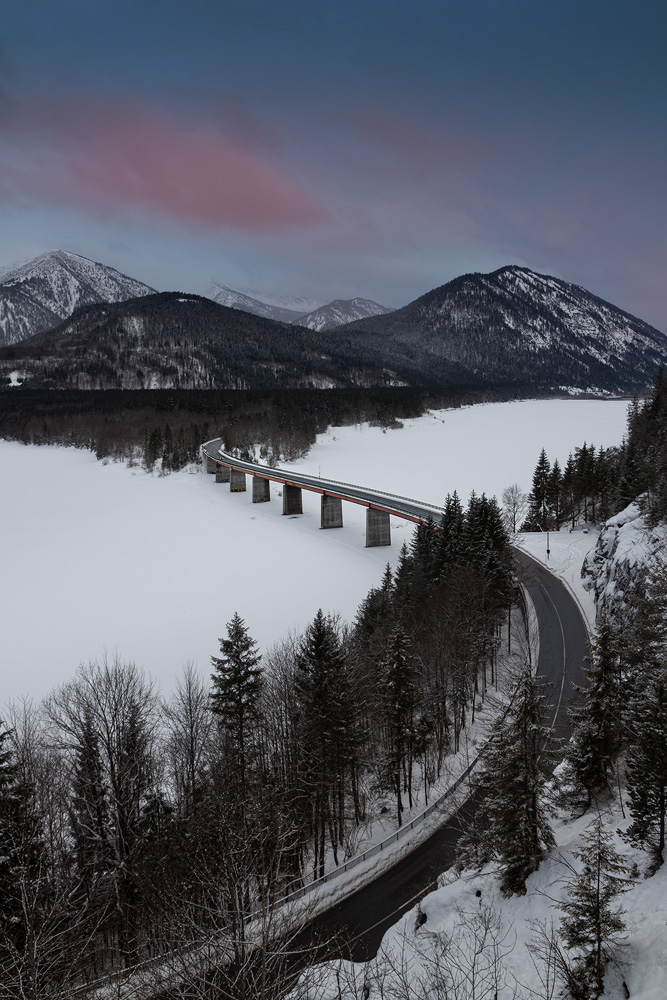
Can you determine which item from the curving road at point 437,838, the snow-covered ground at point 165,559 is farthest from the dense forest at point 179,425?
the curving road at point 437,838

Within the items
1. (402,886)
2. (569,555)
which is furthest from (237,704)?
(569,555)

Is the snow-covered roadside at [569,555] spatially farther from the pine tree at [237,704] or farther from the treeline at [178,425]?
the treeline at [178,425]

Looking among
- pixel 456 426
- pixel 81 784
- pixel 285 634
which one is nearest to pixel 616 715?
pixel 81 784

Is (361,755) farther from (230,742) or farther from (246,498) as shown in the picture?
(246,498)

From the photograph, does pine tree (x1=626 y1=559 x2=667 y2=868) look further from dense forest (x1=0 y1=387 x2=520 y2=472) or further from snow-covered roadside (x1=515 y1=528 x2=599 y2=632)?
dense forest (x1=0 y1=387 x2=520 y2=472)

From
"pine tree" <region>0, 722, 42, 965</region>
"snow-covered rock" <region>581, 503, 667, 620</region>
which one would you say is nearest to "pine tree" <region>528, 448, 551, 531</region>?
"snow-covered rock" <region>581, 503, 667, 620</region>

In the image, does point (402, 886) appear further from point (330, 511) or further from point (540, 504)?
point (540, 504)
